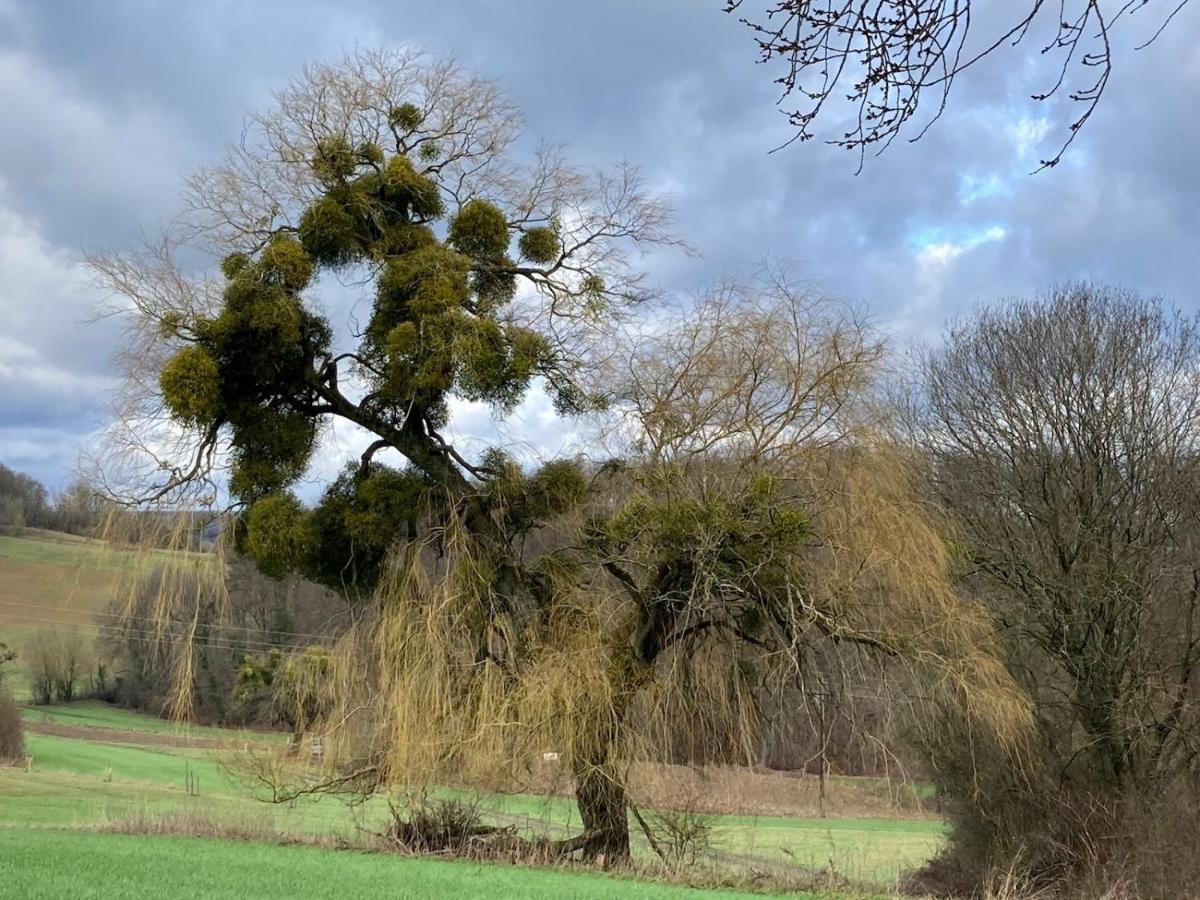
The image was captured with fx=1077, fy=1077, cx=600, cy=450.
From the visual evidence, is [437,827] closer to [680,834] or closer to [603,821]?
[603,821]

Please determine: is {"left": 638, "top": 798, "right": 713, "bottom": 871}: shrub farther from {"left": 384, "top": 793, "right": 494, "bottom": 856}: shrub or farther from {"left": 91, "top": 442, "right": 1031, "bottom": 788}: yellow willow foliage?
{"left": 384, "top": 793, "right": 494, "bottom": 856}: shrub

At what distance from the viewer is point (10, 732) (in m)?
32.3

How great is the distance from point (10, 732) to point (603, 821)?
27.1 m

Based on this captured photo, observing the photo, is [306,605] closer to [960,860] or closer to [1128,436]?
[960,860]

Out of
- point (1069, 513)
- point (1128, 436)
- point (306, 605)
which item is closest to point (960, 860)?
point (1069, 513)

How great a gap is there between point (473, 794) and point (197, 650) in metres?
3.58

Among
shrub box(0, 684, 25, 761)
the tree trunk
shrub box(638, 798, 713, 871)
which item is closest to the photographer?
the tree trunk

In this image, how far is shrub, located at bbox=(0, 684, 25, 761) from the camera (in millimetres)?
31906

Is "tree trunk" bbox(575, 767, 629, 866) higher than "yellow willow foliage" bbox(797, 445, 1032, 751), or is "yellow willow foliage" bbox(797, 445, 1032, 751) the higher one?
"yellow willow foliage" bbox(797, 445, 1032, 751)

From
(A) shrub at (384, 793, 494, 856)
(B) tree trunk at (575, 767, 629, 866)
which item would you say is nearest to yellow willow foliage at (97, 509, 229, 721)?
(A) shrub at (384, 793, 494, 856)

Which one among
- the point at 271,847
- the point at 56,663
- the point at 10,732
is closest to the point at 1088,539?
the point at 271,847

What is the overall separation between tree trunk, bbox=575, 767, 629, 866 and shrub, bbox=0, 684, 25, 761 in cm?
2597

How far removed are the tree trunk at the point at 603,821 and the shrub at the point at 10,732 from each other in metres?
26.0

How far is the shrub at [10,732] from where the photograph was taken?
1256 inches
